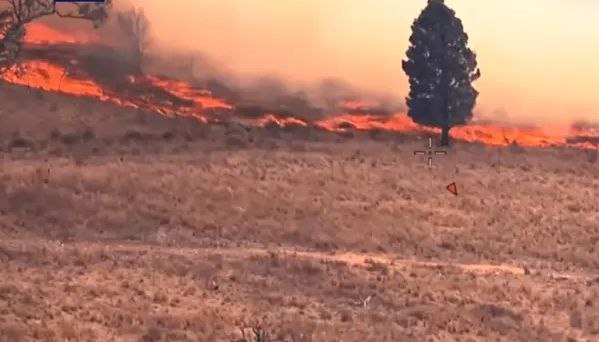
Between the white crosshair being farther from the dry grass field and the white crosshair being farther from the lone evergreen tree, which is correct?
the lone evergreen tree

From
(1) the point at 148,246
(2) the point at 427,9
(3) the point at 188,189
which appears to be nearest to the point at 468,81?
(2) the point at 427,9

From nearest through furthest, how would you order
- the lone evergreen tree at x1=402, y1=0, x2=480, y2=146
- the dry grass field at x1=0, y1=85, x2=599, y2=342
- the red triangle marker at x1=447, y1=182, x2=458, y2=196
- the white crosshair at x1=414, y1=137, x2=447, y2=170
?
the dry grass field at x1=0, y1=85, x2=599, y2=342 < the red triangle marker at x1=447, y1=182, x2=458, y2=196 < the white crosshair at x1=414, y1=137, x2=447, y2=170 < the lone evergreen tree at x1=402, y1=0, x2=480, y2=146

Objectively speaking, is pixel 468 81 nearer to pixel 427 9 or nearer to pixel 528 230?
pixel 427 9

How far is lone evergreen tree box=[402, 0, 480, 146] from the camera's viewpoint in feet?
240

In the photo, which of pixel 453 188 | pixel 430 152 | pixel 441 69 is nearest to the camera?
pixel 453 188

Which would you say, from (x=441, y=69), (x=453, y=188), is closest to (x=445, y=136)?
(x=441, y=69)

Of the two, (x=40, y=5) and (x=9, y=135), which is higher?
(x=40, y=5)

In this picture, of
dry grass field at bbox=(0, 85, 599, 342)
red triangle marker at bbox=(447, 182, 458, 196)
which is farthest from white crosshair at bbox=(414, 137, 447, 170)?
red triangle marker at bbox=(447, 182, 458, 196)

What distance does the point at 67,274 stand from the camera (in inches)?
1231

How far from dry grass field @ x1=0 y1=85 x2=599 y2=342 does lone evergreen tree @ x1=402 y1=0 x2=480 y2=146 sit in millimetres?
5323

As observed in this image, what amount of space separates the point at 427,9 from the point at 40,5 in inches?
1839

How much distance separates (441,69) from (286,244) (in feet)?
117

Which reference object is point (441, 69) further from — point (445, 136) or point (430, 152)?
point (430, 152)

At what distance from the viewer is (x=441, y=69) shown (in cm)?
7331
